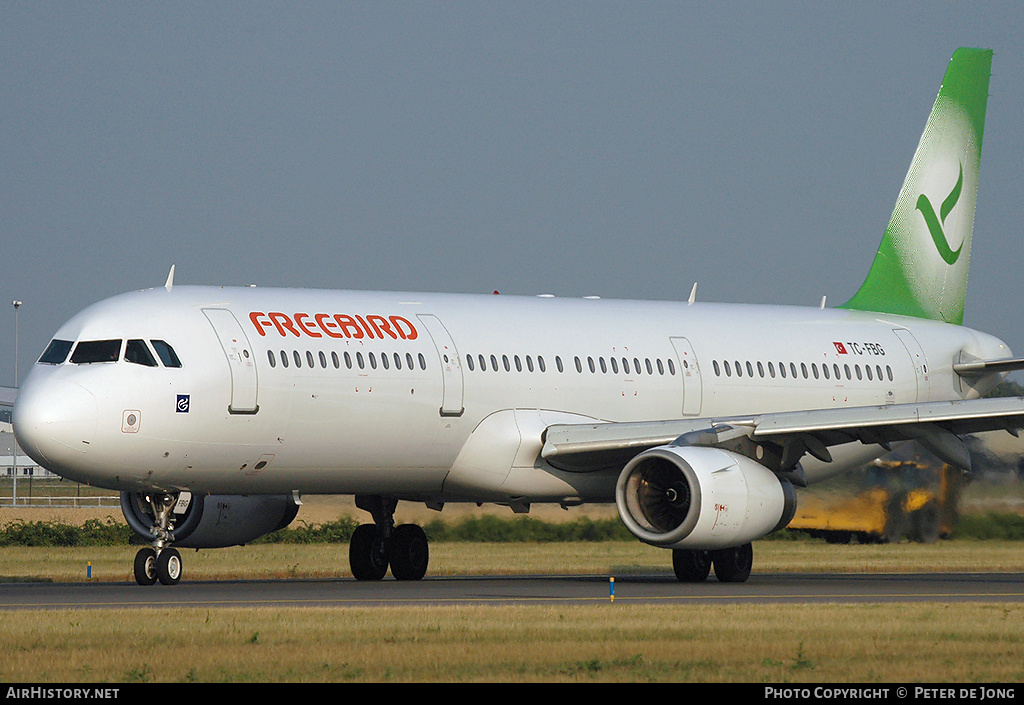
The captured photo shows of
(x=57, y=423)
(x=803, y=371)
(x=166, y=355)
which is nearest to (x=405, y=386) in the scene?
(x=166, y=355)

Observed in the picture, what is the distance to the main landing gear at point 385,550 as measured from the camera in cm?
2784

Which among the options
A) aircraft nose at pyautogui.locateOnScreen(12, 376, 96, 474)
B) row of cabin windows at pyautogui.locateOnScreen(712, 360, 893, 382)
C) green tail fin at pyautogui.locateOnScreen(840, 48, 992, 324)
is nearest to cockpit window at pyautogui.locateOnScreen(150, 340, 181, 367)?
aircraft nose at pyautogui.locateOnScreen(12, 376, 96, 474)

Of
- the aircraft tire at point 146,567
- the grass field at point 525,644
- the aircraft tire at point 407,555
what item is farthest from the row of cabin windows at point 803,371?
the aircraft tire at point 146,567

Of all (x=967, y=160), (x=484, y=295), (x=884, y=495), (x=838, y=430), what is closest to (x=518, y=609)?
(x=838, y=430)

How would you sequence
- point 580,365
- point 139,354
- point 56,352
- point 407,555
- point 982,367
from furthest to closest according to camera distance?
point 982,367 < point 407,555 < point 580,365 < point 56,352 < point 139,354

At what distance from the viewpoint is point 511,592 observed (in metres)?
23.2

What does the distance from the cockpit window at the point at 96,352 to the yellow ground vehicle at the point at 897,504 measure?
51.7 ft

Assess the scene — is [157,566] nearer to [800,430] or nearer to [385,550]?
[385,550]

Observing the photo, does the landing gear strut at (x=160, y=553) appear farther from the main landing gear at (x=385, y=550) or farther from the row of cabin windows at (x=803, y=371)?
the row of cabin windows at (x=803, y=371)

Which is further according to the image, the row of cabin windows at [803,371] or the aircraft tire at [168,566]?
the row of cabin windows at [803,371]

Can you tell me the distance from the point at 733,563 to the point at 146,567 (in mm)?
9048

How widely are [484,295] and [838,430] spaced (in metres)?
6.41

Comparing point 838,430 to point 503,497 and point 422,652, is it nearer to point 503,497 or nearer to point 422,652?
point 503,497
